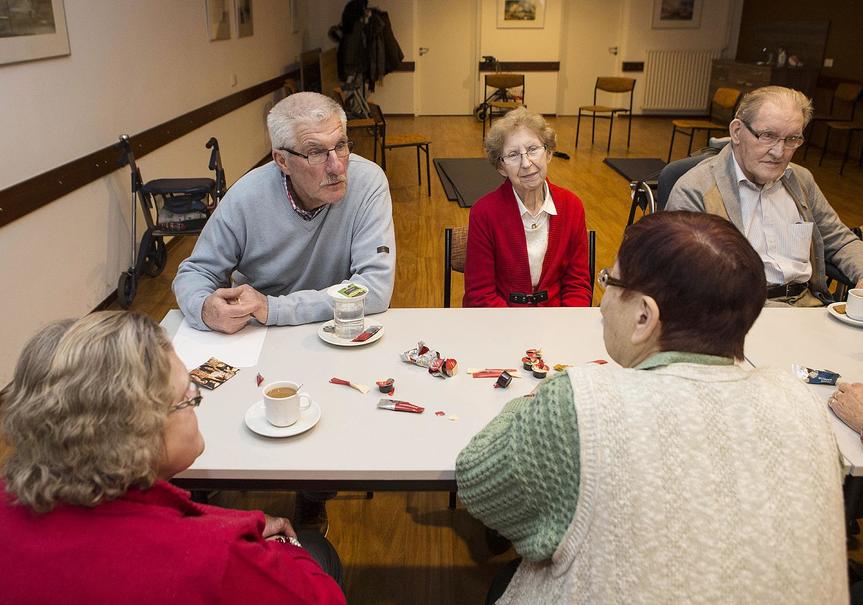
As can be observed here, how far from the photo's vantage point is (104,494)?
2.76 ft

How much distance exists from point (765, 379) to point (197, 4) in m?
5.59

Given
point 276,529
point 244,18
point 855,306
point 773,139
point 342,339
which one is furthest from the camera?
point 244,18

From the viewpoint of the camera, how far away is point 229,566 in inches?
33.7

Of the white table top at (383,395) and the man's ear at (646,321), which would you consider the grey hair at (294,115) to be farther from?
the man's ear at (646,321)

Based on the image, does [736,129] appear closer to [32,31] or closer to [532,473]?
[532,473]

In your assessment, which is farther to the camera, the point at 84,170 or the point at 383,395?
the point at 84,170

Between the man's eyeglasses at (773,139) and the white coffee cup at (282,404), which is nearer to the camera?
the white coffee cup at (282,404)

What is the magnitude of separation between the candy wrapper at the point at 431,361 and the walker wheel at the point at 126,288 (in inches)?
107

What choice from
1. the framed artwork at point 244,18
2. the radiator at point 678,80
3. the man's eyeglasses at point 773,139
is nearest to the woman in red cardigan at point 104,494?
the man's eyeglasses at point 773,139

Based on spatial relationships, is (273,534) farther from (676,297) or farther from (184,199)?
(184,199)

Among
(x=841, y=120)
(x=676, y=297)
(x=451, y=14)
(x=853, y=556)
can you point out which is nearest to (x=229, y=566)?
(x=676, y=297)

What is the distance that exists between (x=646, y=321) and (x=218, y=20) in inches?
230

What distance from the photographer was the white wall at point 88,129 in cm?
302

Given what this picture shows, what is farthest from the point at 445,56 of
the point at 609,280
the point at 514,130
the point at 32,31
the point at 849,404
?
the point at 609,280
